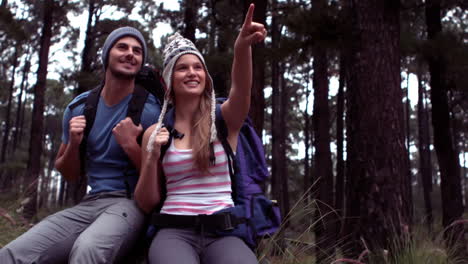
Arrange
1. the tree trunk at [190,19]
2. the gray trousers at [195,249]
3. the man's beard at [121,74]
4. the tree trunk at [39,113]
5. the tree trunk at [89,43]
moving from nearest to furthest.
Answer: the gray trousers at [195,249] < the man's beard at [121,74] < the tree trunk at [190,19] < the tree trunk at [39,113] < the tree trunk at [89,43]

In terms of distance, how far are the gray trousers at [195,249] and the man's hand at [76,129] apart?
2.69 ft

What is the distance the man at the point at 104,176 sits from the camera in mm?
2367

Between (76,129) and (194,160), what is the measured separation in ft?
2.66

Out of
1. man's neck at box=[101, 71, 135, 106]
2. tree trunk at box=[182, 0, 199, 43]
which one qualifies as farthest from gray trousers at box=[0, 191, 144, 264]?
tree trunk at box=[182, 0, 199, 43]

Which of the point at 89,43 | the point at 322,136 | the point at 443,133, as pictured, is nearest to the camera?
the point at 443,133

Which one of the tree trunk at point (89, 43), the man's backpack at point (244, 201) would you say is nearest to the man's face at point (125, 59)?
the man's backpack at point (244, 201)

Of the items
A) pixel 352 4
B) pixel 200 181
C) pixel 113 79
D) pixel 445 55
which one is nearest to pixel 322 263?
pixel 200 181

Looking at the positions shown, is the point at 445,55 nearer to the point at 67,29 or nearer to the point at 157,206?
the point at 157,206

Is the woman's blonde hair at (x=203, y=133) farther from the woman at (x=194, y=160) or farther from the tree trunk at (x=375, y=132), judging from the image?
the tree trunk at (x=375, y=132)

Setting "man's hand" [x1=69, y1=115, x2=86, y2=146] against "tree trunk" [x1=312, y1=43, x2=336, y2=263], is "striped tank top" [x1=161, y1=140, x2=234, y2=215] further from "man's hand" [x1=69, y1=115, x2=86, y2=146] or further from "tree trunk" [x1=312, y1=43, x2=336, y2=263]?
"tree trunk" [x1=312, y1=43, x2=336, y2=263]

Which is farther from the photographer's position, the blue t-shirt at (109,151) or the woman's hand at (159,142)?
the blue t-shirt at (109,151)

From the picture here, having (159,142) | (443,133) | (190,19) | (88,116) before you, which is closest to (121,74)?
(88,116)

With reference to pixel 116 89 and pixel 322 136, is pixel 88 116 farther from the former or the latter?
pixel 322 136

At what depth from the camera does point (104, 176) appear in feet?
9.30
